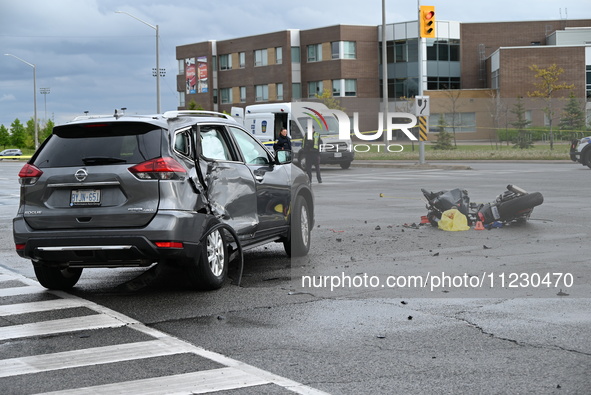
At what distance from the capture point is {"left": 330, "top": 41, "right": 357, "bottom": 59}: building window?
75.9 metres

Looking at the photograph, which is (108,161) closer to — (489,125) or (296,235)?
(296,235)

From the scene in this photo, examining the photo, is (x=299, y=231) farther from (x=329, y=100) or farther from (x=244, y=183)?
(x=329, y=100)

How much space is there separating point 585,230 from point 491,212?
4.86 ft

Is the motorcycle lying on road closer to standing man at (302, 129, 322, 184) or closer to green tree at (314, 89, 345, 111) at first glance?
standing man at (302, 129, 322, 184)

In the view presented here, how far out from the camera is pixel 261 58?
82.4 meters

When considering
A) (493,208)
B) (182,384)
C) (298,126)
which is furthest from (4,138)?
(182,384)

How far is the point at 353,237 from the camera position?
43.2 ft

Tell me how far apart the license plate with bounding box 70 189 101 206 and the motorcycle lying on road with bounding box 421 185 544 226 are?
7.06m

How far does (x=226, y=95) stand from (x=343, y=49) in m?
16.4

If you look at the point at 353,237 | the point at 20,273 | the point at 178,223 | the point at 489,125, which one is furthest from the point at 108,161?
the point at 489,125

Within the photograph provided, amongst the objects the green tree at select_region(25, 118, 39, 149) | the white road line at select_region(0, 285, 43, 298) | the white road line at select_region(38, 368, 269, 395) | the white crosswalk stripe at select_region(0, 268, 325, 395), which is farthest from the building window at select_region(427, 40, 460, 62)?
the white road line at select_region(38, 368, 269, 395)

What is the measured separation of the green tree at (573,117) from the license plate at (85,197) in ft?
173

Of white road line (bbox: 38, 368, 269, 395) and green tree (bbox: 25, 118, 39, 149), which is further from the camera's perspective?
green tree (bbox: 25, 118, 39, 149)

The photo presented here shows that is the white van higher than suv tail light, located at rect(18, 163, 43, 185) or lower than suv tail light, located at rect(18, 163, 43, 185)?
higher
